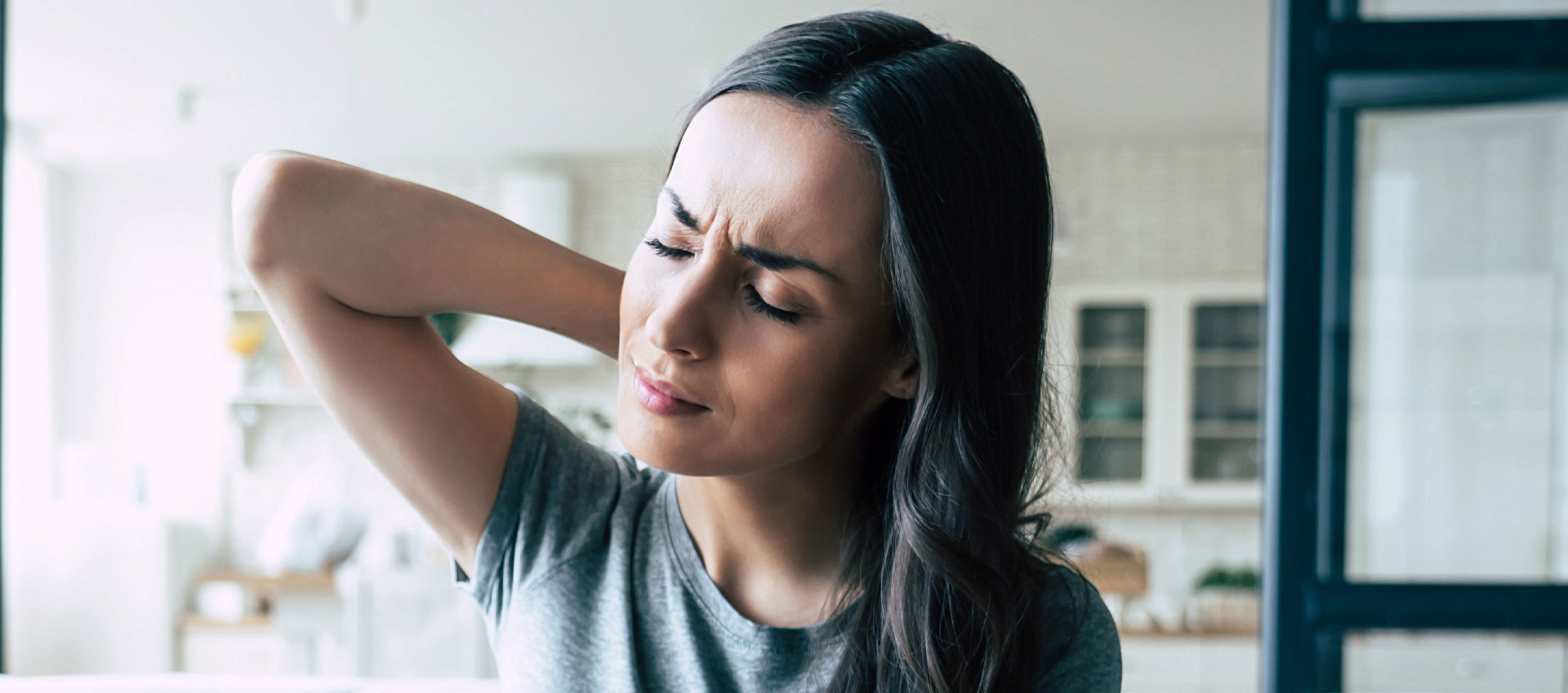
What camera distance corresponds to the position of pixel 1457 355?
120 centimetres

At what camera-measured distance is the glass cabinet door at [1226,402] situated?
5113 millimetres

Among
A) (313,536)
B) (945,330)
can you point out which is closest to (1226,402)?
(313,536)

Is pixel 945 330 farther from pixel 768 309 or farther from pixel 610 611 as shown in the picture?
pixel 610 611

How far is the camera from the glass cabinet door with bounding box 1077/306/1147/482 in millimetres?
5156

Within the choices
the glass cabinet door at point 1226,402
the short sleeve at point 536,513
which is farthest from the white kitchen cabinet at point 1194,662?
the short sleeve at point 536,513

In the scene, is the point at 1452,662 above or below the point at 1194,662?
above

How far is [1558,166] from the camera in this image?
1.17 metres

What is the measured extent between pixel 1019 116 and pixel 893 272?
0.15 m

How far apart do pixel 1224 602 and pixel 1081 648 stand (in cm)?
411

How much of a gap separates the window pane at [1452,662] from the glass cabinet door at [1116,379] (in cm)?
397

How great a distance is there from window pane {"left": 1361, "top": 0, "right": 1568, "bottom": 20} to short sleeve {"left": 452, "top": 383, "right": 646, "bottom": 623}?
93 cm

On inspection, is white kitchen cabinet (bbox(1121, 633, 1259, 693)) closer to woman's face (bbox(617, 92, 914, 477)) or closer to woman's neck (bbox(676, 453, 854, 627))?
woman's neck (bbox(676, 453, 854, 627))

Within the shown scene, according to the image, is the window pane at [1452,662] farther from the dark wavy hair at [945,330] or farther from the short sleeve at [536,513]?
the short sleeve at [536,513]

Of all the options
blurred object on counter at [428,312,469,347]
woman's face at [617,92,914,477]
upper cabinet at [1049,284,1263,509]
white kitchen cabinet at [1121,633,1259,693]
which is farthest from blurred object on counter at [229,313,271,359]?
woman's face at [617,92,914,477]
